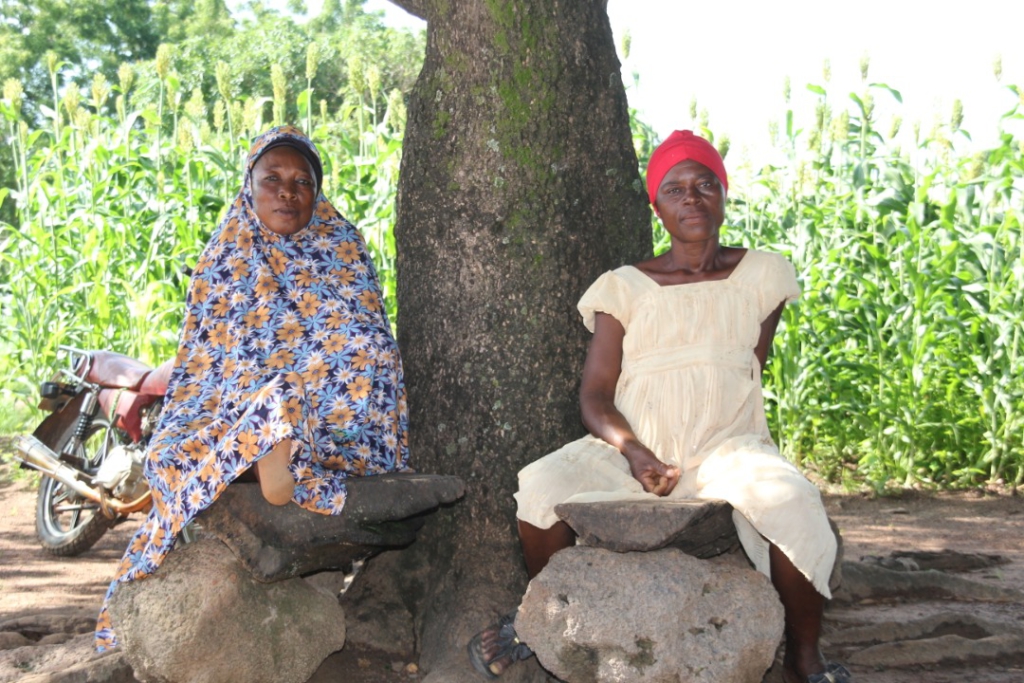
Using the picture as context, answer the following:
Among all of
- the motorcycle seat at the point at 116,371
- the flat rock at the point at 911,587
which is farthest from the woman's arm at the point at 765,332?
the motorcycle seat at the point at 116,371

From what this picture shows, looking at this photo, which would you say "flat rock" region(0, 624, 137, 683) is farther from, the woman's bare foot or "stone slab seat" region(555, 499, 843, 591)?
"stone slab seat" region(555, 499, 843, 591)

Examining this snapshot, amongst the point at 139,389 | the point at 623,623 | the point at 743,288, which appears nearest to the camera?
the point at 623,623

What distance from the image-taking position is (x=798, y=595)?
9.21 feet

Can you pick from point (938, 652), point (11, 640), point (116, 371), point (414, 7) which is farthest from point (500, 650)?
point (116, 371)

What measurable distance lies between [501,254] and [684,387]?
0.75 m

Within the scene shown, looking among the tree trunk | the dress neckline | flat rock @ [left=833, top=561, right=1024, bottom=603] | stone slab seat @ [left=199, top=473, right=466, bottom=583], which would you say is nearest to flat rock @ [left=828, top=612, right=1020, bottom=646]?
flat rock @ [left=833, top=561, right=1024, bottom=603]

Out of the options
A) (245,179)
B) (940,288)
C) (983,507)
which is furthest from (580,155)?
(983,507)

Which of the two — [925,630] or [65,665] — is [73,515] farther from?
A: [925,630]

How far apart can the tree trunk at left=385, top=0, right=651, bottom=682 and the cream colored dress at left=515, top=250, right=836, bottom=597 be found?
28cm

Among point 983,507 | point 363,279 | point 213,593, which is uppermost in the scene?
point 363,279

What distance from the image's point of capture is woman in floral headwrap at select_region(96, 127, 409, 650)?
10.8 ft

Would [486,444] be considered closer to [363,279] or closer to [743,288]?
[363,279]

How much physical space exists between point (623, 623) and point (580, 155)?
61.5 inches

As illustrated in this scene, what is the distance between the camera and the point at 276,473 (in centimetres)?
293
